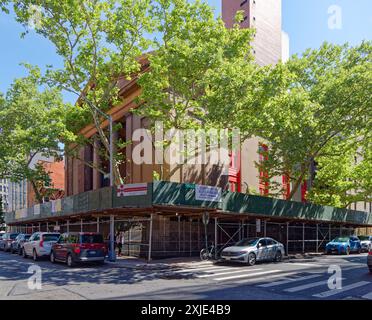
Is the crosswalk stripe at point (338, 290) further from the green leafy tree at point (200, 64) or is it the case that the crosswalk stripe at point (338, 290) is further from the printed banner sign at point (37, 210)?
the printed banner sign at point (37, 210)

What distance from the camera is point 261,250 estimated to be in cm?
2238

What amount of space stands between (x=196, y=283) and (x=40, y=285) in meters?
5.21

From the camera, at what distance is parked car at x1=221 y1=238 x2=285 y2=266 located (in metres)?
21.2

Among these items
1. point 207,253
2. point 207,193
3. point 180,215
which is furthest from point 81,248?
point 180,215

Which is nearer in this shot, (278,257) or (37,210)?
(278,257)

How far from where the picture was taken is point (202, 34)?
73.9 feet

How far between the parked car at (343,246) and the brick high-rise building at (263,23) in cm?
2183

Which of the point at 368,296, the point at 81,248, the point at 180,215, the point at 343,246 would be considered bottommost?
the point at 343,246

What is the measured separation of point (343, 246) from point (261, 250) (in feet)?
44.1

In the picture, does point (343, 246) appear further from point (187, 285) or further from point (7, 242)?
point (7, 242)

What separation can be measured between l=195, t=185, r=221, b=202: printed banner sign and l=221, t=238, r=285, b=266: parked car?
2.78 metres

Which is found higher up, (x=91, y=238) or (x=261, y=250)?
(x=91, y=238)
